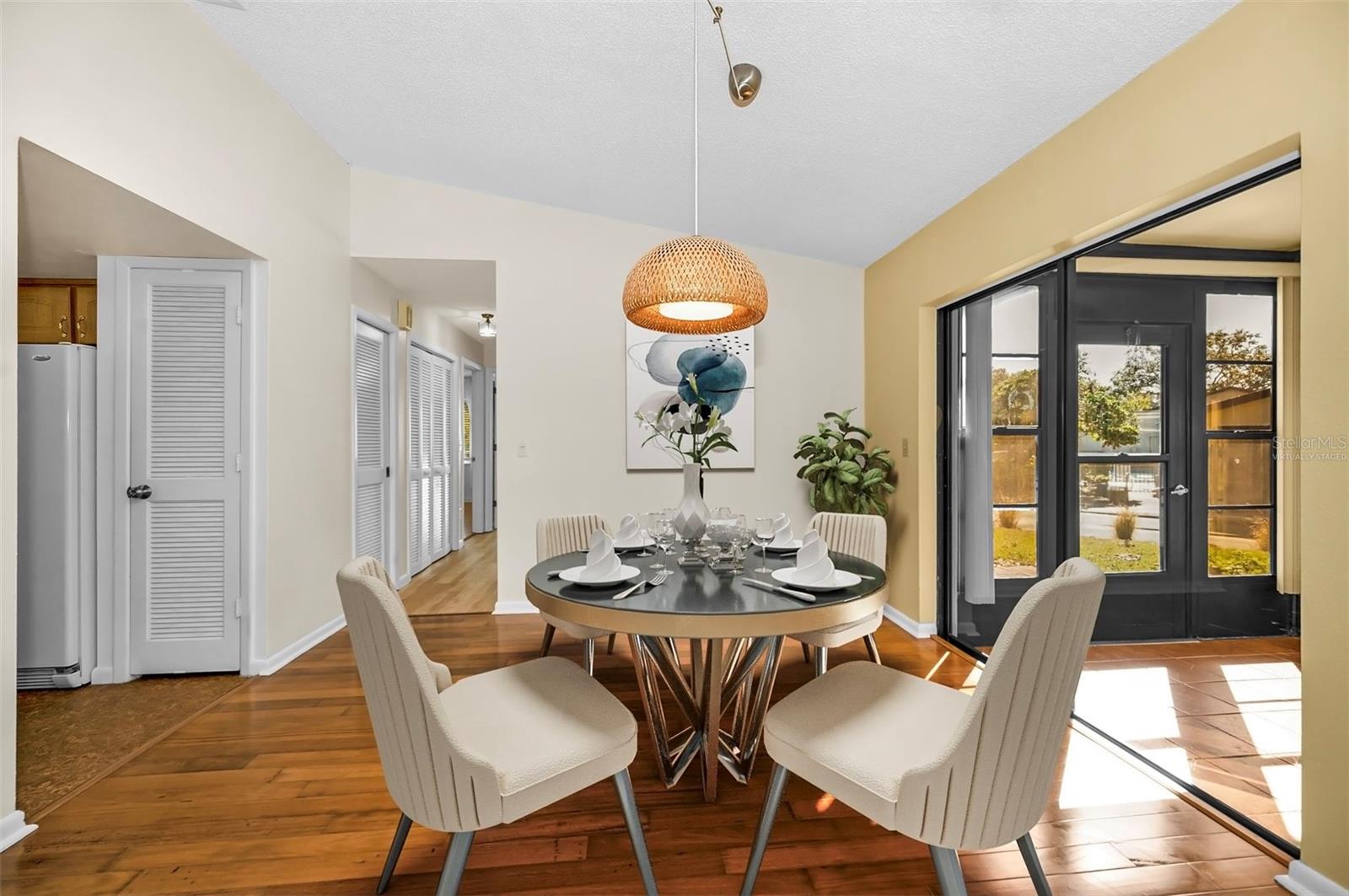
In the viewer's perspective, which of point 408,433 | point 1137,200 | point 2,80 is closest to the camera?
point 2,80

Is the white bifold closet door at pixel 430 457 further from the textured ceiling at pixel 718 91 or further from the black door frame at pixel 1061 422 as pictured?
the black door frame at pixel 1061 422

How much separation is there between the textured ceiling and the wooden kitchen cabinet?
1.46m

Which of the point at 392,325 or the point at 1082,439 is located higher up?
the point at 392,325

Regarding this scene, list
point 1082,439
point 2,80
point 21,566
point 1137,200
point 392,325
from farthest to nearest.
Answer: point 392,325
point 21,566
point 1082,439
point 1137,200
point 2,80

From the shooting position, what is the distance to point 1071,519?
258cm

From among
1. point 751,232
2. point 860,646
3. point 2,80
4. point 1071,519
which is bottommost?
point 860,646

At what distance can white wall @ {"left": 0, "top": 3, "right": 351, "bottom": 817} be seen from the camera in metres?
1.78

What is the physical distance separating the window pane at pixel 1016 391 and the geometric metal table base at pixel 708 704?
1788 mm

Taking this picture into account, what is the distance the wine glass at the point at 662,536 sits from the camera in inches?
85.7

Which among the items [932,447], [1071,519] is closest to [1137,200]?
[1071,519]

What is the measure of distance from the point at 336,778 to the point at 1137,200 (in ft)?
11.3

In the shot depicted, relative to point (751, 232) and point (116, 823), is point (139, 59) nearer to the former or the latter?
point (116, 823)

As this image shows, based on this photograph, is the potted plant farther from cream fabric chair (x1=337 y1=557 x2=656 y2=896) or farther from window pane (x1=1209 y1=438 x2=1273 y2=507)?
window pane (x1=1209 y1=438 x2=1273 y2=507)

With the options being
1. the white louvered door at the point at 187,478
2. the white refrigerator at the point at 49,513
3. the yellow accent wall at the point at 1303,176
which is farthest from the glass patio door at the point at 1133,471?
the white refrigerator at the point at 49,513
